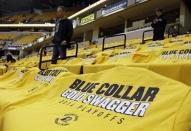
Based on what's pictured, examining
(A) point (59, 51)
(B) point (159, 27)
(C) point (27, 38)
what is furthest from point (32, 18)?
(A) point (59, 51)

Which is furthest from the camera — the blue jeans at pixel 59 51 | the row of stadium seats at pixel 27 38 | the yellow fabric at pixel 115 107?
the row of stadium seats at pixel 27 38

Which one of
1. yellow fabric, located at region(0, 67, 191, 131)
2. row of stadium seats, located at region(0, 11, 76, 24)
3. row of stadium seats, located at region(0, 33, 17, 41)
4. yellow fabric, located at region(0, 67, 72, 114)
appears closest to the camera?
yellow fabric, located at region(0, 67, 191, 131)

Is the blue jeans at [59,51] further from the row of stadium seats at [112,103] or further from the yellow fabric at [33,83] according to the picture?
the row of stadium seats at [112,103]

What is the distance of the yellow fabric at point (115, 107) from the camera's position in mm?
1047

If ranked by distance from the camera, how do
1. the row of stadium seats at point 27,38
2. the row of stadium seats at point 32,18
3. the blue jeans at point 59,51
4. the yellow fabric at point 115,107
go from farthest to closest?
the row of stadium seats at point 32,18
the row of stadium seats at point 27,38
the blue jeans at point 59,51
the yellow fabric at point 115,107

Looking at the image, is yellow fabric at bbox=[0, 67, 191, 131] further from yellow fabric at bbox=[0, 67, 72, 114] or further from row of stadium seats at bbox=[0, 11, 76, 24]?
row of stadium seats at bbox=[0, 11, 76, 24]

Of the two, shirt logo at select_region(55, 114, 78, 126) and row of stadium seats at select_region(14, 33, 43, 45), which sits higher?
row of stadium seats at select_region(14, 33, 43, 45)

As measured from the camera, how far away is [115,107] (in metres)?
1.27

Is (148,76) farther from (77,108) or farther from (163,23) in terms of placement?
(163,23)

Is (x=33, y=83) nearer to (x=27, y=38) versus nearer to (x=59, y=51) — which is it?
(x=59, y=51)

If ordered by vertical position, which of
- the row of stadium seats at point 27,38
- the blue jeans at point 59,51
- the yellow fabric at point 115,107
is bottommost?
the yellow fabric at point 115,107

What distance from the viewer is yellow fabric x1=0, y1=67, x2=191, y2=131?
1.05 metres

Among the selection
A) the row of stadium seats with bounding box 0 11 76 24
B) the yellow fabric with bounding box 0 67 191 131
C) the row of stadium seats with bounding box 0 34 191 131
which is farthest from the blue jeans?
the row of stadium seats with bounding box 0 11 76 24

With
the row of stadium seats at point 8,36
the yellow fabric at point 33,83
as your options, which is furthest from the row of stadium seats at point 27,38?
the yellow fabric at point 33,83
